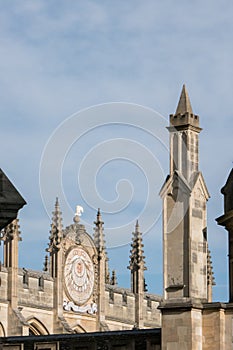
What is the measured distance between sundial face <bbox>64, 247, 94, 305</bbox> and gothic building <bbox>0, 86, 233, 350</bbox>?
4 cm

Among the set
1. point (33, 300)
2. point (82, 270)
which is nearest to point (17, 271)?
point (33, 300)

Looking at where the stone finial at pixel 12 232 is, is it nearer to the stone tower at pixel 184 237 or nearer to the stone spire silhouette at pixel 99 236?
the stone spire silhouette at pixel 99 236

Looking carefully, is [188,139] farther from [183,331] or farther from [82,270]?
[82,270]

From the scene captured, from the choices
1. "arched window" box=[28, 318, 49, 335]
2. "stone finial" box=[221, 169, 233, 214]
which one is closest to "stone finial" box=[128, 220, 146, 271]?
"arched window" box=[28, 318, 49, 335]

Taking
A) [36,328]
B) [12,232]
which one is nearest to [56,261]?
[36,328]

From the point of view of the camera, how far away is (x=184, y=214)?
88.9 feet

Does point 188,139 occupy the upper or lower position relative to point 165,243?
upper

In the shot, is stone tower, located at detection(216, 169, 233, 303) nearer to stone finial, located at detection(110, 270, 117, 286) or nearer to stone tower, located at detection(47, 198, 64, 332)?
stone tower, located at detection(47, 198, 64, 332)

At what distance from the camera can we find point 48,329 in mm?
52094

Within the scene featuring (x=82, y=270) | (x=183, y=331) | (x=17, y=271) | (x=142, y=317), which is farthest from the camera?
(x=142, y=317)

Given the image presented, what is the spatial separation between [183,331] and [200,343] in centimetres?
51

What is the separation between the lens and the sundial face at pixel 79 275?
53844 millimetres

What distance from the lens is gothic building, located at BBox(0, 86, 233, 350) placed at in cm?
2645

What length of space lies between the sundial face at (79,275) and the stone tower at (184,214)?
2660 centimetres
